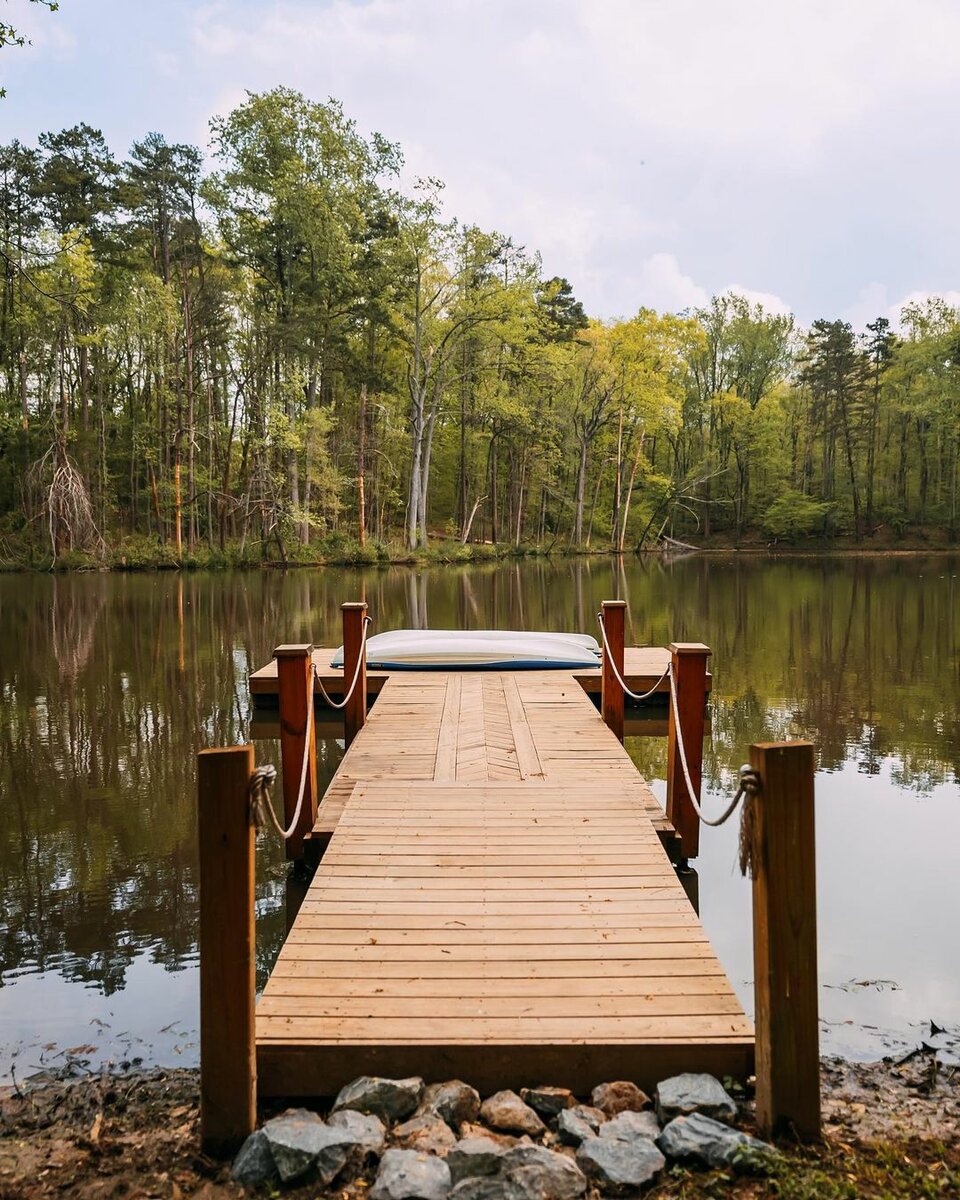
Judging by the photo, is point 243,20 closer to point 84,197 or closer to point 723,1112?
point 84,197

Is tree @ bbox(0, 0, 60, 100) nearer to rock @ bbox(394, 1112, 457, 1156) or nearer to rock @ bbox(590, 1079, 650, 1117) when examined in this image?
rock @ bbox(394, 1112, 457, 1156)

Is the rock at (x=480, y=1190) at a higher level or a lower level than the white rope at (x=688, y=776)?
lower

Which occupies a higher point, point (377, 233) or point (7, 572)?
point (377, 233)

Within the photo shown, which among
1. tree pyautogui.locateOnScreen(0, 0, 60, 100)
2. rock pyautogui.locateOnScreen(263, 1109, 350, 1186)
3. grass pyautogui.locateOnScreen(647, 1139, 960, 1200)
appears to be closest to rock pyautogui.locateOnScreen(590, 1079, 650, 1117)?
grass pyautogui.locateOnScreen(647, 1139, 960, 1200)

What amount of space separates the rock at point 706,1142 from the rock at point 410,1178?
0.66 m

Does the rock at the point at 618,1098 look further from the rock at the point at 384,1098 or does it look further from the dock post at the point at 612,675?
the dock post at the point at 612,675

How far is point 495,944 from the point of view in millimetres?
3521

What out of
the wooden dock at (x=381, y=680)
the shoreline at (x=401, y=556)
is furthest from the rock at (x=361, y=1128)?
the shoreline at (x=401, y=556)

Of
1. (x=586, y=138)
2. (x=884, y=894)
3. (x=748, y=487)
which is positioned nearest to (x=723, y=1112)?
(x=884, y=894)

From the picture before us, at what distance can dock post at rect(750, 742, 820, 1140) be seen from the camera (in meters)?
2.54

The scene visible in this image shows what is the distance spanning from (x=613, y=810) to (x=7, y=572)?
30.8m

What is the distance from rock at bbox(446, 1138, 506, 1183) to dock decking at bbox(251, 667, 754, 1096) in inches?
16.2

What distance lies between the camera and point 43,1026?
12.1 ft

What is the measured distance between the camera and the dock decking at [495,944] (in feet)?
9.39
